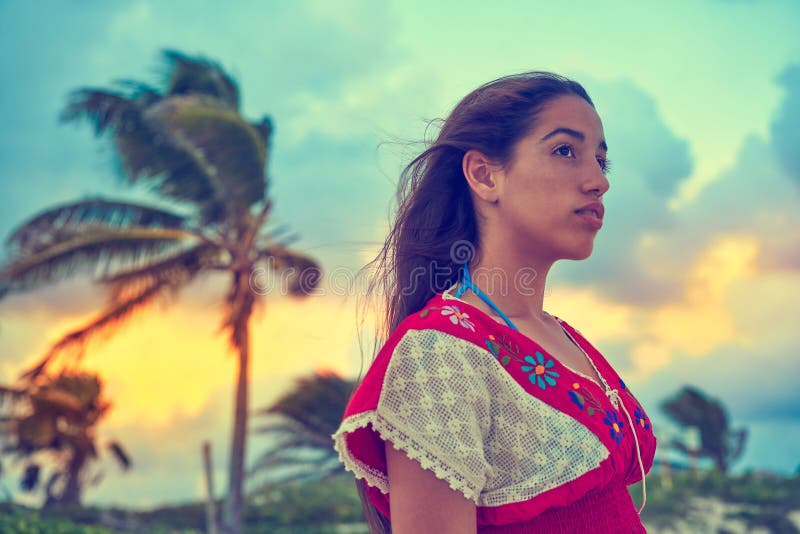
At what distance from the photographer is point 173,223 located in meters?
13.2

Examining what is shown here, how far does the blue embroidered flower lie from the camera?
1666 mm

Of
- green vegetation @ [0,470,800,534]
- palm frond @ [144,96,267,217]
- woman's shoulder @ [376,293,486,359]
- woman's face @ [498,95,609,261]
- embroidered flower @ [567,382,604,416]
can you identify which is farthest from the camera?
palm frond @ [144,96,267,217]

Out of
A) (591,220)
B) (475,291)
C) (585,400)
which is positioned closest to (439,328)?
(475,291)

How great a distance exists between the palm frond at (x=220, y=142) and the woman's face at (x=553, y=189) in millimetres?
10557

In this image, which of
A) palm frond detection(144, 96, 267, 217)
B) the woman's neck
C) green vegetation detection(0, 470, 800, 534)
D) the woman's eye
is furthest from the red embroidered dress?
palm frond detection(144, 96, 267, 217)

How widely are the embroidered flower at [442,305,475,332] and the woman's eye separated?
478 mm

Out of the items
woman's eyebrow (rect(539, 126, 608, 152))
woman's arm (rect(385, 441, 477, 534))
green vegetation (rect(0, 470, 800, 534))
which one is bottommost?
woman's arm (rect(385, 441, 477, 534))

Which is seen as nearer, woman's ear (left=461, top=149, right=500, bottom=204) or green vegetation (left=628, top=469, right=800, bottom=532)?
woman's ear (left=461, top=149, right=500, bottom=204)

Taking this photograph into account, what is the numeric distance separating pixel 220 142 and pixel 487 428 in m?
11.3

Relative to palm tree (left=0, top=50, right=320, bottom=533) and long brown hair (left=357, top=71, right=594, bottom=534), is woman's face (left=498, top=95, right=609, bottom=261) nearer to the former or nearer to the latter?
long brown hair (left=357, top=71, right=594, bottom=534)

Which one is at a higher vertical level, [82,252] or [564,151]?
[82,252]

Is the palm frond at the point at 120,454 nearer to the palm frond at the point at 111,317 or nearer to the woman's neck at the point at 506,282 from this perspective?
the palm frond at the point at 111,317

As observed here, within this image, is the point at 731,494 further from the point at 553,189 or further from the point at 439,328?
the point at 439,328

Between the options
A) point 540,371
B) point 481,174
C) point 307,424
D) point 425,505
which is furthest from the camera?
point 307,424
